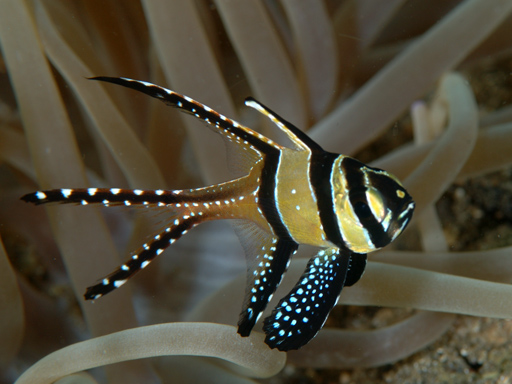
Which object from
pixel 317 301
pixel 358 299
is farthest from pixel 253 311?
pixel 358 299

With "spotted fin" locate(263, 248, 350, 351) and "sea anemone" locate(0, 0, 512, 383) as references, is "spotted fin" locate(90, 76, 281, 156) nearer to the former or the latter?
"spotted fin" locate(263, 248, 350, 351)

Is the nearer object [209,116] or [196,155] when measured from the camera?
[209,116]

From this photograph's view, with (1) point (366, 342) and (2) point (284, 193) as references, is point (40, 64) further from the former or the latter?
(1) point (366, 342)

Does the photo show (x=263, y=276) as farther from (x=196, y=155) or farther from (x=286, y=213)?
(x=196, y=155)

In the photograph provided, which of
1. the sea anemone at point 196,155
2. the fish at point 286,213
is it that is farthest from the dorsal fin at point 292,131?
the sea anemone at point 196,155

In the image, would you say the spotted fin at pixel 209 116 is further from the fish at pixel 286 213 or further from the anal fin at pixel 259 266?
the anal fin at pixel 259 266

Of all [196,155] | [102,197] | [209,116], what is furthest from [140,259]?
[196,155]
